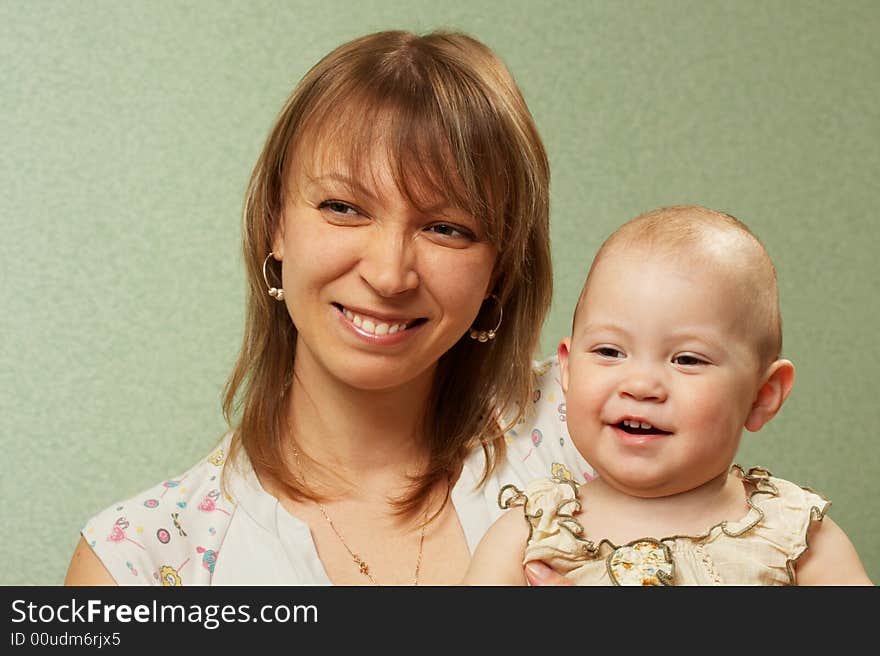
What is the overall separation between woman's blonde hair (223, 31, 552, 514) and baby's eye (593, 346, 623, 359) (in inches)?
13.2

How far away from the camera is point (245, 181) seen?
306cm

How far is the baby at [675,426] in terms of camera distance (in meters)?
1.48

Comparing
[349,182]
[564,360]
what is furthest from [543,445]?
[349,182]

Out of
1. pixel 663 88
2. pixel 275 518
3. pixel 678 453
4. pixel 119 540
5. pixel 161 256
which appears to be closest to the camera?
pixel 678 453

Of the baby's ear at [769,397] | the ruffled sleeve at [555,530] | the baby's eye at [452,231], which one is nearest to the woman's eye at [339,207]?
the baby's eye at [452,231]

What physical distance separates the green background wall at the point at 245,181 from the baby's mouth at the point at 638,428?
1667 millimetres

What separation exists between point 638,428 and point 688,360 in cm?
11

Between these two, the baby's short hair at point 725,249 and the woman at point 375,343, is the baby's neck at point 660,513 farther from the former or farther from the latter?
the woman at point 375,343

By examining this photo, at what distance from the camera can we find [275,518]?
179 centimetres

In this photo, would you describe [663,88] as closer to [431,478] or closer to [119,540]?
[431,478]

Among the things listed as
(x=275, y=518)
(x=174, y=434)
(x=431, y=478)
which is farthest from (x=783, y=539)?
(x=174, y=434)

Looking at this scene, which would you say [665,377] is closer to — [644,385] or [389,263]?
[644,385]

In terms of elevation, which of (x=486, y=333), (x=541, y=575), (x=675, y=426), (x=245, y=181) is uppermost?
(x=245, y=181)

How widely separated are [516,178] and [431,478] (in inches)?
20.8
